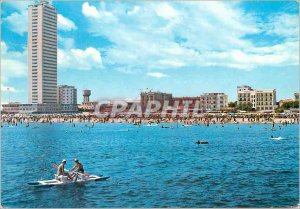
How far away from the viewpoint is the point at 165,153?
2105 inches

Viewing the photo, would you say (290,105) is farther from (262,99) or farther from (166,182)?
(166,182)

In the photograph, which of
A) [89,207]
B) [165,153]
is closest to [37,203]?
[89,207]

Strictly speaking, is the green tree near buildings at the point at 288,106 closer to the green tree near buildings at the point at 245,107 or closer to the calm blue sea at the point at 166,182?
the green tree near buildings at the point at 245,107

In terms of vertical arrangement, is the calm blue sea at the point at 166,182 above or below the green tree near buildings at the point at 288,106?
below

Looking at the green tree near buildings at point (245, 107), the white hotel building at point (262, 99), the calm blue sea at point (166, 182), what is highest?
the white hotel building at point (262, 99)

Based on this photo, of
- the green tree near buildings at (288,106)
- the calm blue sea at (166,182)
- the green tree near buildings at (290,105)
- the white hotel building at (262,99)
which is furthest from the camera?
the white hotel building at (262,99)

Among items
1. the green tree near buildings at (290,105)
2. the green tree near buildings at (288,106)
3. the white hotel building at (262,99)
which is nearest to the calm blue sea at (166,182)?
the green tree near buildings at (290,105)

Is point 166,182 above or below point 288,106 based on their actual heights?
below

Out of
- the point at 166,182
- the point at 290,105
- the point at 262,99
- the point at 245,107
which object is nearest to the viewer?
the point at 166,182

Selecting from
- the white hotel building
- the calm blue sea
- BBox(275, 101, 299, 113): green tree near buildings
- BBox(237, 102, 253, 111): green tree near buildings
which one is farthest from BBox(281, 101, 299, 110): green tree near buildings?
the calm blue sea

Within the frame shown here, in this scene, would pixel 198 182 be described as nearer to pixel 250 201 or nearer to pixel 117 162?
pixel 250 201

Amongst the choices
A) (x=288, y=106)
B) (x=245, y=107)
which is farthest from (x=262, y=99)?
(x=288, y=106)

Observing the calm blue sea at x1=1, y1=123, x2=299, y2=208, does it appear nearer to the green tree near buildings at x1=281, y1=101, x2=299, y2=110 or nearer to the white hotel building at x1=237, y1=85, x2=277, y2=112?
the green tree near buildings at x1=281, y1=101, x2=299, y2=110

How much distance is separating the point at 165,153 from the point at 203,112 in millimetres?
139731
